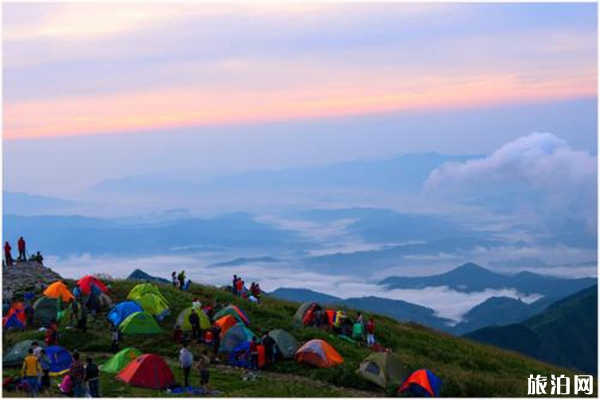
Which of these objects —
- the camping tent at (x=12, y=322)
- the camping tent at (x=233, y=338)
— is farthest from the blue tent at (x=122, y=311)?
the camping tent at (x=233, y=338)

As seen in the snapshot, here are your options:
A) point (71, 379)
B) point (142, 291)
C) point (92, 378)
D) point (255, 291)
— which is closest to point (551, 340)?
point (255, 291)

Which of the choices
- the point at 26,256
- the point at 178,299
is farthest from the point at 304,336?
the point at 26,256

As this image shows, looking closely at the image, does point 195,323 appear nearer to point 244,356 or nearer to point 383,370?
point 244,356

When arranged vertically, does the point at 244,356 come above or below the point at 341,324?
below

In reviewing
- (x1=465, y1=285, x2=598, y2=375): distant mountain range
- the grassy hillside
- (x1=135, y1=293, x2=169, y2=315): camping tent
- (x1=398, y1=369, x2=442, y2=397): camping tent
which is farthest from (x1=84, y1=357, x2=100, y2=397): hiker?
(x1=465, y1=285, x2=598, y2=375): distant mountain range

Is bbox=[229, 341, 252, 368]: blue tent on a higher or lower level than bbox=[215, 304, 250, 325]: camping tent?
lower

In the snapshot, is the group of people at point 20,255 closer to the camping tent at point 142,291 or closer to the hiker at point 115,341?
the camping tent at point 142,291

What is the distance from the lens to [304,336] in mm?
37969

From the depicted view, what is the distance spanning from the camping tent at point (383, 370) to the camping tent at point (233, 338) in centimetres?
558

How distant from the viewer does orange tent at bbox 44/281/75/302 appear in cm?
4034

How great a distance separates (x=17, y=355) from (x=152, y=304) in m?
8.64

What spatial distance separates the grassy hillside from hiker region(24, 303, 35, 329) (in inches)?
49.8

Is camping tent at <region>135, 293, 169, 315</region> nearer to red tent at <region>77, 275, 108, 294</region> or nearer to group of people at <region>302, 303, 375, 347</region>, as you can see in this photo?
red tent at <region>77, 275, 108, 294</region>

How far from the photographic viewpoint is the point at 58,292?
40531 millimetres
